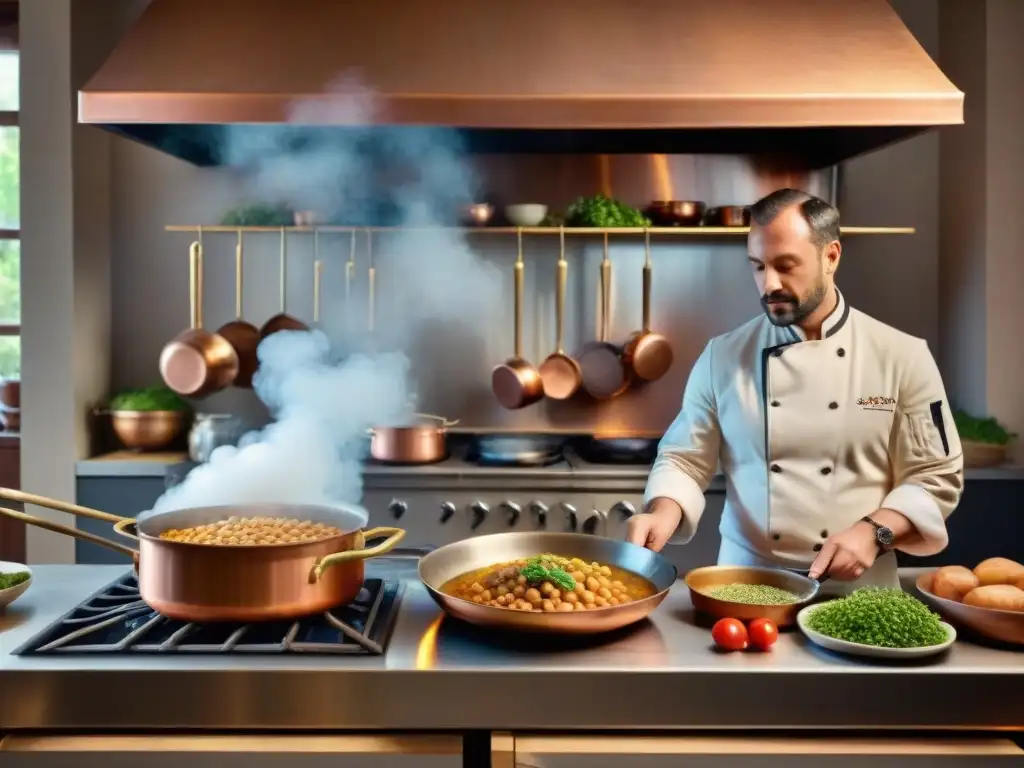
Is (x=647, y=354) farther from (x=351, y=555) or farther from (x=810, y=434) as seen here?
(x=351, y=555)

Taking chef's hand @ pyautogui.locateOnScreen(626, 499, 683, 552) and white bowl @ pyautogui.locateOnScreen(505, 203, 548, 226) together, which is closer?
chef's hand @ pyautogui.locateOnScreen(626, 499, 683, 552)

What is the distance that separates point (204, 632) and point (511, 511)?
1849mm

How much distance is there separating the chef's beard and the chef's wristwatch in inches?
19.6

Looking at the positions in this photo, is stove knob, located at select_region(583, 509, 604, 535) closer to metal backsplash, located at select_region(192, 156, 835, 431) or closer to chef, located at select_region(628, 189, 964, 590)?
metal backsplash, located at select_region(192, 156, 835, 431)

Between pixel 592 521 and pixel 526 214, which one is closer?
pixel 592 521

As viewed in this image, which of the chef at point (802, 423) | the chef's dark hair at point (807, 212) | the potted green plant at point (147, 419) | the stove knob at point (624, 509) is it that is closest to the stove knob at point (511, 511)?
the stove knob at point (624, 509)

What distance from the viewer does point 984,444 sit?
3.47 m

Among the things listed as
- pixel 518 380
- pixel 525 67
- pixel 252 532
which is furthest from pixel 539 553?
pixel 518 380

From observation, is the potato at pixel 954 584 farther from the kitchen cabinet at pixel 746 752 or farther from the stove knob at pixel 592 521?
the stove knob at pixel 592 521

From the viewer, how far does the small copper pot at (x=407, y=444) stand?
3521 mm

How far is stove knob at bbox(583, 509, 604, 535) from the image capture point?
3.40m

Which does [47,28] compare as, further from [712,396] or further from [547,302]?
[712,396]

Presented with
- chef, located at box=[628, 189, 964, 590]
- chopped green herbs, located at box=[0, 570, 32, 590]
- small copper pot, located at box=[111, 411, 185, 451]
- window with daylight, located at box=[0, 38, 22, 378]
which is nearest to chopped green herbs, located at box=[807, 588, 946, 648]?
chef, located at box=[628, 189, 964, 590]

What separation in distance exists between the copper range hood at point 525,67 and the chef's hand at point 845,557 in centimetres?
108
